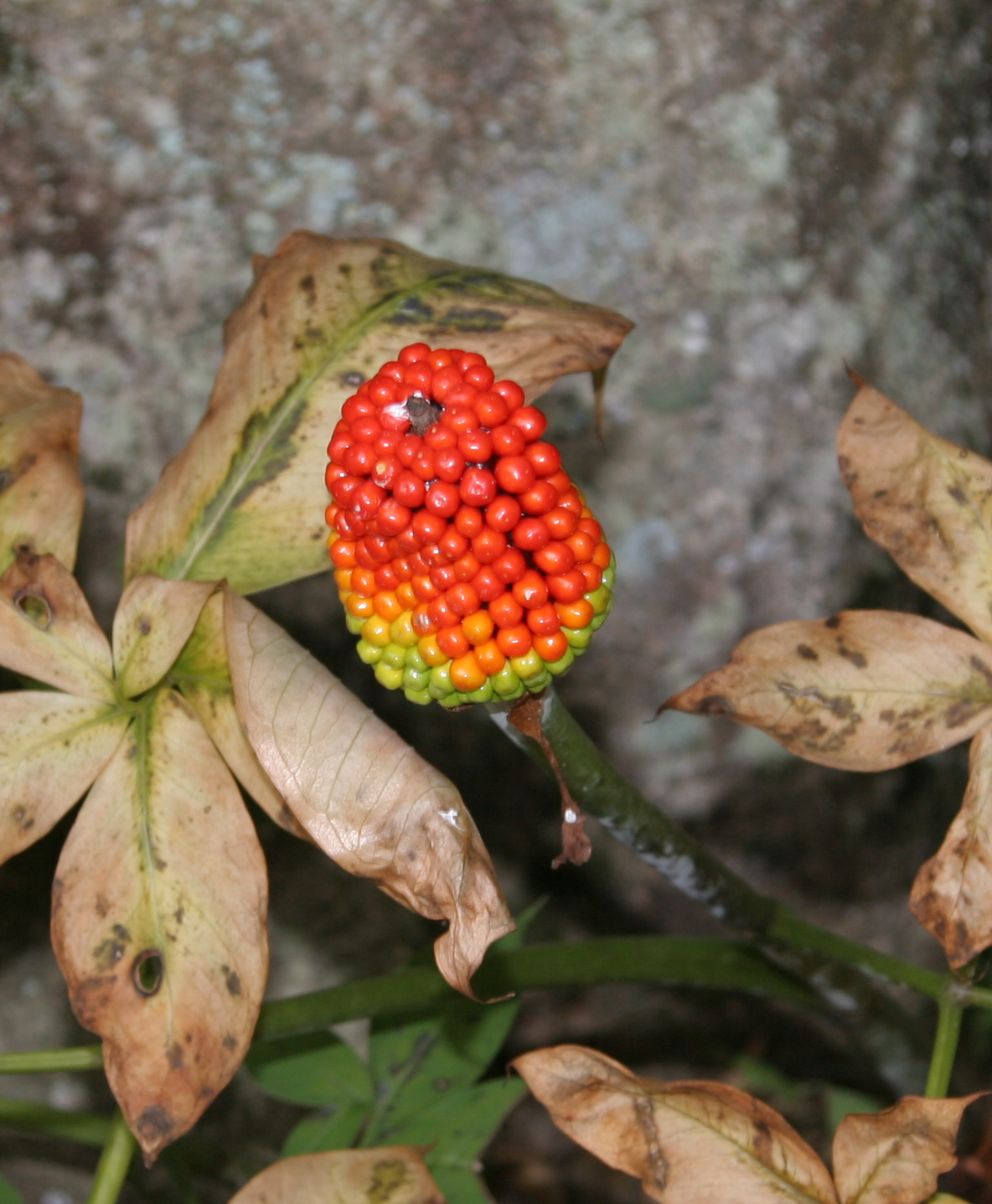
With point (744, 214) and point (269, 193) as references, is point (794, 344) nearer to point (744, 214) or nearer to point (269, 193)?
point (744, 214)

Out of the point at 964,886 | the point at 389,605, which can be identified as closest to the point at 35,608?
the point at 389,605

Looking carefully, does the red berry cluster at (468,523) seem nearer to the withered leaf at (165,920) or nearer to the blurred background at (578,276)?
the withered leaf at (165,920)

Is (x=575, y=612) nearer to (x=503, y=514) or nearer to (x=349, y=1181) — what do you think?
(x=503, y=514)

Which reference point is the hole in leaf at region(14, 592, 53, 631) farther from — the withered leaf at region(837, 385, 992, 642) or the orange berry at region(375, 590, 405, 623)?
the withered leaf at region(837, 385, 992, 642)

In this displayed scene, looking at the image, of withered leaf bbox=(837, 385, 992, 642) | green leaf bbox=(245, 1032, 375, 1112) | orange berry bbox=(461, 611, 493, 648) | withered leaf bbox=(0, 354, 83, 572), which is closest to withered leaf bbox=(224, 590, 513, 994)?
orange berry bbox=(461, 611, 493, 648)

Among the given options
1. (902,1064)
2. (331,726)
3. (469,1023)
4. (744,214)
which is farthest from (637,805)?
(744,214)

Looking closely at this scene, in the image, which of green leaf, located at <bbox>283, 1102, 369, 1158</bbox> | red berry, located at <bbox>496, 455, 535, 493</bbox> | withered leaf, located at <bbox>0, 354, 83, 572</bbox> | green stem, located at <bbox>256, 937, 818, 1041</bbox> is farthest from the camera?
green leaf, located at <bbox>283, 1102, 369, 1158</bbox>
